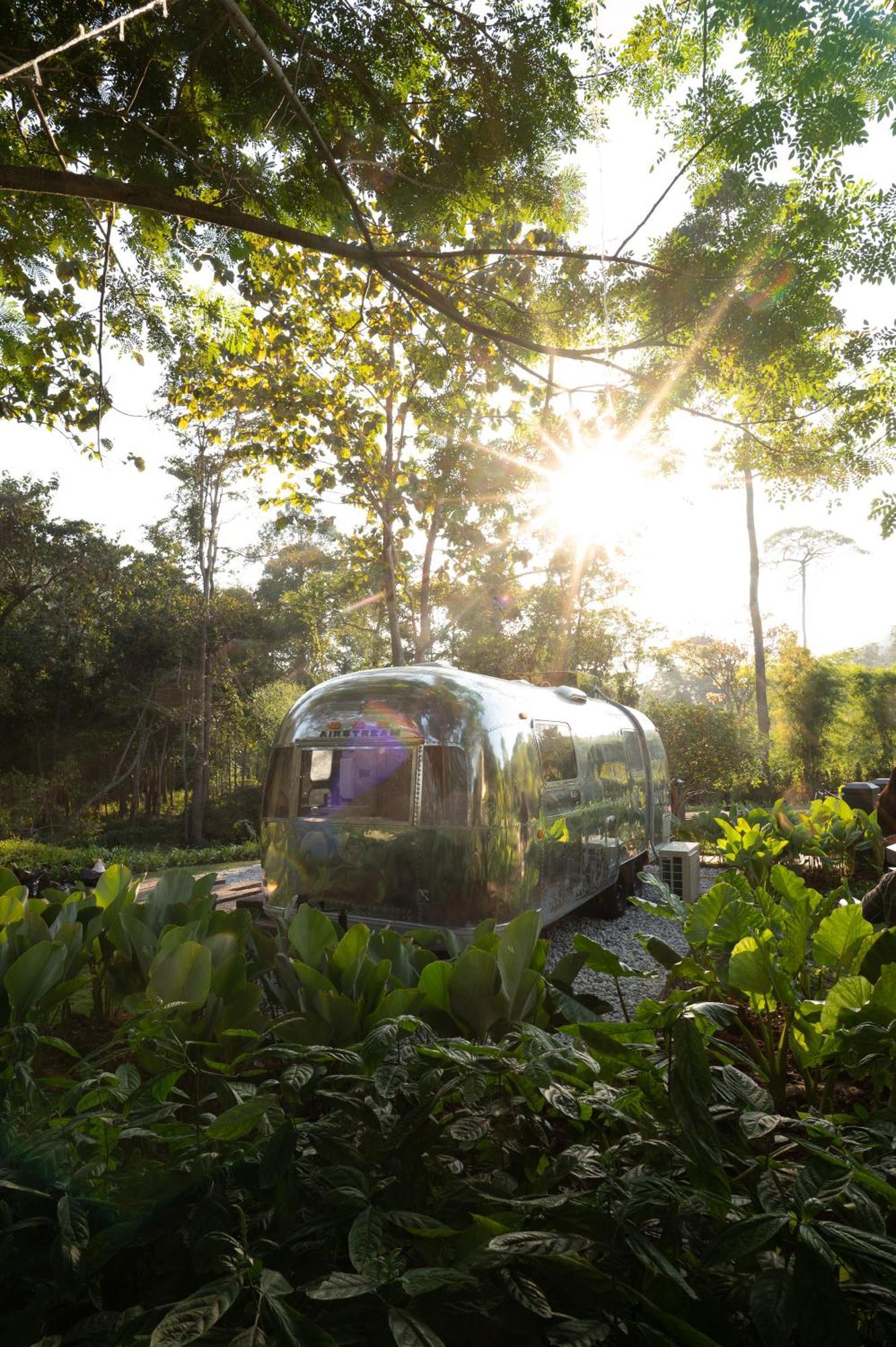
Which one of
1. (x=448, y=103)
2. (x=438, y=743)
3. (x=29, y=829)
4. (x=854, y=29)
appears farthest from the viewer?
(x=29, y=829)

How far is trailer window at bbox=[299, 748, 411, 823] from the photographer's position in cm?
561

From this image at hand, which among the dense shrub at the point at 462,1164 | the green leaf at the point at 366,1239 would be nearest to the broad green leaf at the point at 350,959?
the dense shrub at the point at 462,1164

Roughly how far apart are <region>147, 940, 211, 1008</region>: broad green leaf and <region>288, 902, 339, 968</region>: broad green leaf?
0.94 ft

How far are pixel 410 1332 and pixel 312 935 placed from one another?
1.27 metres

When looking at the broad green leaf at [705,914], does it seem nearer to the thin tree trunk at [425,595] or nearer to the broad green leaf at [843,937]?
the broad green leaf at [843,937]

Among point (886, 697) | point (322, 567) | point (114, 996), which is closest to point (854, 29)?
point (114, 996)

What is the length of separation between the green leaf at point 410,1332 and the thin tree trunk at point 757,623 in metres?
22.3

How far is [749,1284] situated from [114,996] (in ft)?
6.65

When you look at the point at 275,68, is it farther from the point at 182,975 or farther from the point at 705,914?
the point at 705,914

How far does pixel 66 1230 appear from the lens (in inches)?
42.6

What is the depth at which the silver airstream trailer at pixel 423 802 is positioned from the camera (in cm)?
537

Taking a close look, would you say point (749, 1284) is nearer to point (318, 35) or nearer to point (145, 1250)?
point (145, 1250)

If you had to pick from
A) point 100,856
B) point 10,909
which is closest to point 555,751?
point 10,909

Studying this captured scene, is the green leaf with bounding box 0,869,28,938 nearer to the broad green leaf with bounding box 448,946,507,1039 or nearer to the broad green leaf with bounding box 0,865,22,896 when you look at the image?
the broad green leaf with bounding box 0,865,22,896
